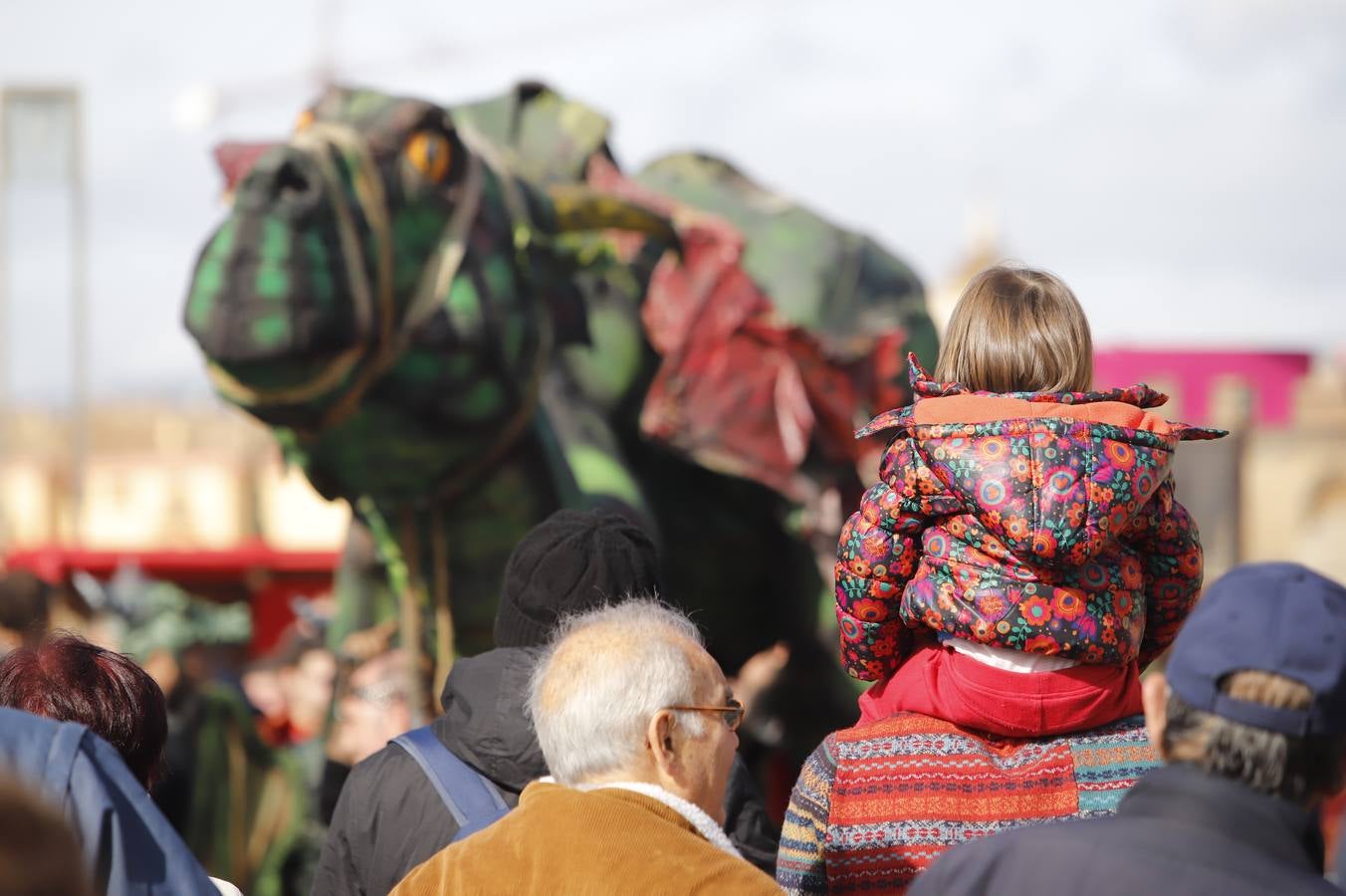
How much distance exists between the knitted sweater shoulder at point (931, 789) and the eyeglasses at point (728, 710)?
0.82 ft

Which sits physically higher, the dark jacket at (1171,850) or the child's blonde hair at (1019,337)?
the child's blonde hair at (1019,337)

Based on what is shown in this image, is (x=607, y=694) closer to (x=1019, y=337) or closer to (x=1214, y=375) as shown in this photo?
(x=1019, y=337)

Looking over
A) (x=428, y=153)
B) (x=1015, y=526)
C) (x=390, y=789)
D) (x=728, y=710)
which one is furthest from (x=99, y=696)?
(x=428, y=153)

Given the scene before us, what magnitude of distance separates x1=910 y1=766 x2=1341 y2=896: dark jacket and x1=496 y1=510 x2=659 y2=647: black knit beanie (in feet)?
3.79

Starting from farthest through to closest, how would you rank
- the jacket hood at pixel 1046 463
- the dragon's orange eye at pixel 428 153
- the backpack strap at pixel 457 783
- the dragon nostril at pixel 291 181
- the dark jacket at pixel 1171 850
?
the dragon's orange eye at pixel 428 153, the dragon nostril at pixel 291 181, the backpack strap at pixel 457 783, the jacket hood at pixel 1046 463, the dark jacket at pixel 1171 850

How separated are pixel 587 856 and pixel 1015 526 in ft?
2.39

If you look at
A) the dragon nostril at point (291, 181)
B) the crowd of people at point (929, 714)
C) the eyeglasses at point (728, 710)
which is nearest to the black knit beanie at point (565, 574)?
the crowd of people at point (929, 714)

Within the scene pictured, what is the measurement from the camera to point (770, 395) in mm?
6160

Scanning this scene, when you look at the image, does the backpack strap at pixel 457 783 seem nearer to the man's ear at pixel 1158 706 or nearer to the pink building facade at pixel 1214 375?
the man's ear at pixel 1158 706

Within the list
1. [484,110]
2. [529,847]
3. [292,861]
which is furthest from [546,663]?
[292,861]

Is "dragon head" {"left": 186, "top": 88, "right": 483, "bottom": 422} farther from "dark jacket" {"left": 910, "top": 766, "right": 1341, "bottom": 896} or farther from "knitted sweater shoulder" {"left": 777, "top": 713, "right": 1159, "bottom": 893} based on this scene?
"dark jacket" {"left": 910, "top": 766, "right": 1341, "bottom": 896}

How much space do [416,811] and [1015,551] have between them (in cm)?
101

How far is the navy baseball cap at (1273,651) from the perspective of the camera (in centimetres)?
197

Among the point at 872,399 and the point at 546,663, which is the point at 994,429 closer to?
the point at 546,663
